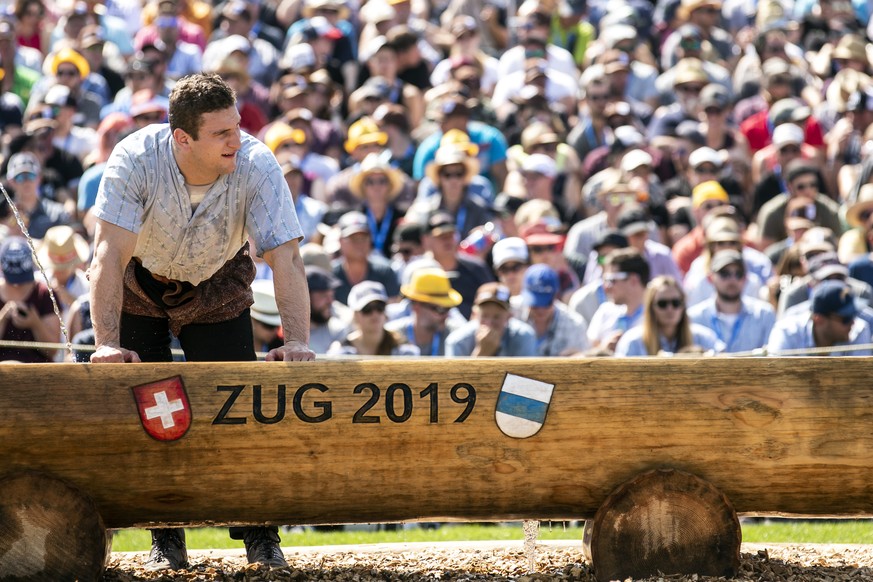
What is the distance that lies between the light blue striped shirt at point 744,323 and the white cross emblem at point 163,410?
5.29m

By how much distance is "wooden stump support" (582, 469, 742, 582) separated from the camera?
19.0 feet

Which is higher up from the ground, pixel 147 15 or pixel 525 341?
pixel 147 15

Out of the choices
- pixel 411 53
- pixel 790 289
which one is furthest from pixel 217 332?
pixel 411 53

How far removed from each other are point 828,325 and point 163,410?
5.06 m

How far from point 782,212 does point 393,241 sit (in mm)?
3090

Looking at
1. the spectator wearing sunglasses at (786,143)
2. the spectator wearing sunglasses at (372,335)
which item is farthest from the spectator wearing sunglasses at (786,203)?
the spectator wearing sunglasses at (372,335)

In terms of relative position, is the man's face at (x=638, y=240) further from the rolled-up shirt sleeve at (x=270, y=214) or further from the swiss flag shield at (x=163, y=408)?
the swiss flag shield at (x=163, y=408)

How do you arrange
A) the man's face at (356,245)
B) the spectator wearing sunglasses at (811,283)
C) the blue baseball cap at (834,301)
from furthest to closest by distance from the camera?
the man's face at (356,245)
the spectator wearing sunglasses at (811,283)
the blue baseball cap at (834,301)

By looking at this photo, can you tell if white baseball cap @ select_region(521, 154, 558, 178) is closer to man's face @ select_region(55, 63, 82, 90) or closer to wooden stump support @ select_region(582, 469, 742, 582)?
man's face @ select_region(55, 63, 82, 90)

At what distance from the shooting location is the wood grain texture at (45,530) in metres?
5.62

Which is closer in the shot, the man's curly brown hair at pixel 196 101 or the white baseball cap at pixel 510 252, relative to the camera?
the man's curly brown hair at pixel 196 101

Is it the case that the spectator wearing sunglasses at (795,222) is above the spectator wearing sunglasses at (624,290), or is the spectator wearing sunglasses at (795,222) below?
above

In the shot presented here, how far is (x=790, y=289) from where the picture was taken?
33.8 feet

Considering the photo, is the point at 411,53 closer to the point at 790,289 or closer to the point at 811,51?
the point at 811,51
